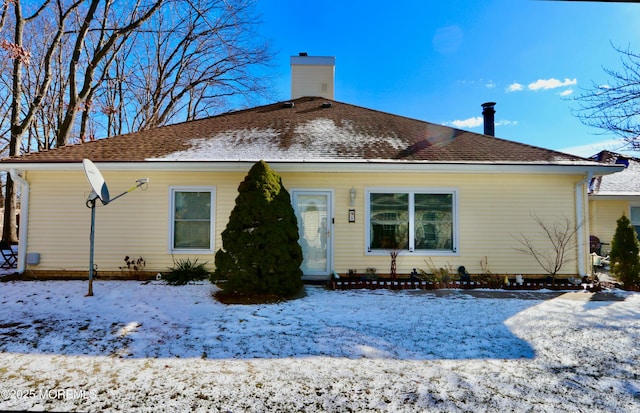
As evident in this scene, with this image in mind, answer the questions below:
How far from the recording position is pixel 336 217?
7.15 metres

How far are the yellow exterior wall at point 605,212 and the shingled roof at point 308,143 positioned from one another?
239 inches

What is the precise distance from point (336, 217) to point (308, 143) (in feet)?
6.81

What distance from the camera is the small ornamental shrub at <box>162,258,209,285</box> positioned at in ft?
21.7

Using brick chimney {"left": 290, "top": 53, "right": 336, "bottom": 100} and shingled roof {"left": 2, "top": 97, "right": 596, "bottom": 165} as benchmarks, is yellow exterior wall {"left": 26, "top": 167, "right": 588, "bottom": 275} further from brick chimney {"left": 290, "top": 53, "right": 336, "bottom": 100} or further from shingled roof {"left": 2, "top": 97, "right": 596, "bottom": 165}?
brick chimney {"left": 290, "top": 53, "right": 336, "bottom": 100}

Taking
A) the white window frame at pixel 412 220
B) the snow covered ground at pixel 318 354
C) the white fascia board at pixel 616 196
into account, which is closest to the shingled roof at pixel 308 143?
the white window frame at pixel 412 220

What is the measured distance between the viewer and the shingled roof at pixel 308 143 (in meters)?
7.11

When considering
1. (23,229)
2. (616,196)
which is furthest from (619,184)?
(23,229)

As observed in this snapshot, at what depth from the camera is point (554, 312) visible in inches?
196

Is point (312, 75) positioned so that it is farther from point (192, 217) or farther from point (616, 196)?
point (616, 196)

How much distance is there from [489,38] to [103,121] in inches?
870

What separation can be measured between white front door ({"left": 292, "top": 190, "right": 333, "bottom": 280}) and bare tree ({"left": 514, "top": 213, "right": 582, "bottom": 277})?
4266mm

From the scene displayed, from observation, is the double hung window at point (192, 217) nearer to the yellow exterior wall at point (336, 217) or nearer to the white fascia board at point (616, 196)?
the yellow exterior wall at point (336, 217)

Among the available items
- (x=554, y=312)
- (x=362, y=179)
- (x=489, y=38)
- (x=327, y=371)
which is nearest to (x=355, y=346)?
(x=327, y=371)

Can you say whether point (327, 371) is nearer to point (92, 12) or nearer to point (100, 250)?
point (100, 250)
